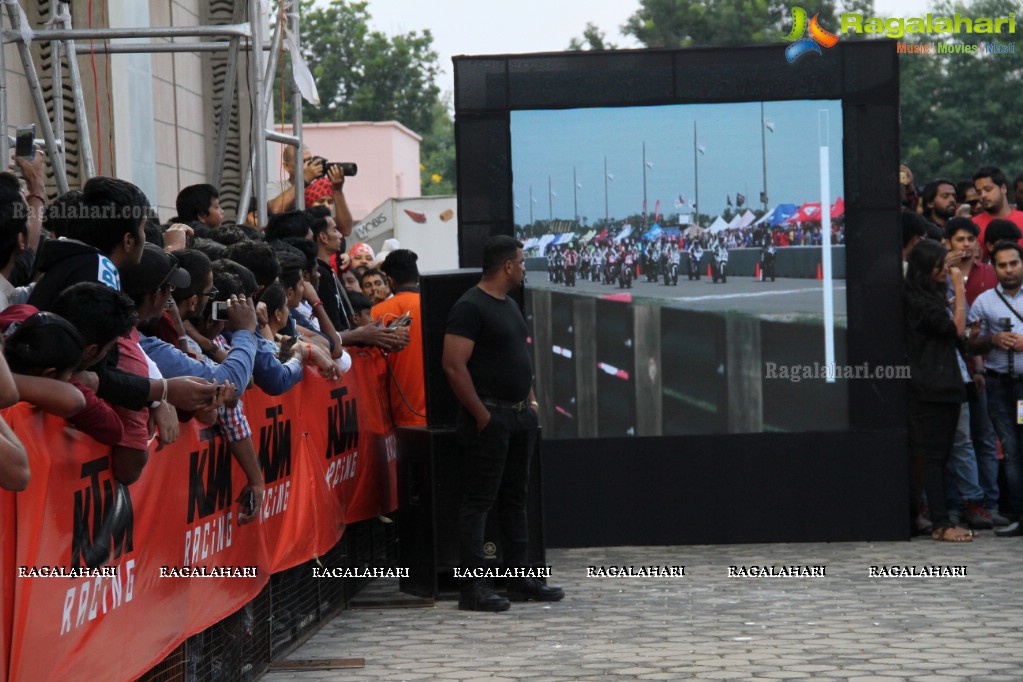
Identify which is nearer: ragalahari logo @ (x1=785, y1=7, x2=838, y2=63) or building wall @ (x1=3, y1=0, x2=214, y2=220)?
ragalahari logo @ (x1=785, y1=7, x2=838, y2=63)

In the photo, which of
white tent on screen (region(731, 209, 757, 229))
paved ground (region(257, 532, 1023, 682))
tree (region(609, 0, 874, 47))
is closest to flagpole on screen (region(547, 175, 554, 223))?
white tent on screen (region(731, 209, 757, 229))

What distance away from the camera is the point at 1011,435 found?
Result: 37.3ft

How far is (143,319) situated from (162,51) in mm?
5142

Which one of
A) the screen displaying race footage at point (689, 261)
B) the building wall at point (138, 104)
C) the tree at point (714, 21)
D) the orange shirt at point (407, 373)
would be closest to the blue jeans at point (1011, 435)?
the screen displaying race footage at point (689, 261)

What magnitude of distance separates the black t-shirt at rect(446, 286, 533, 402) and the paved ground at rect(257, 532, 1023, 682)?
4.01 feet

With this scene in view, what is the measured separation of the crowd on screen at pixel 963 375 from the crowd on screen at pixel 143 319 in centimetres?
414

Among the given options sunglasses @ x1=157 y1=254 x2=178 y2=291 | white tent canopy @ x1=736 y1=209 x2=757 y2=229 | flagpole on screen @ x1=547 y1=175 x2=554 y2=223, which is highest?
flagpole on screen @ x1=547 y1=175 x2=554 y2=223

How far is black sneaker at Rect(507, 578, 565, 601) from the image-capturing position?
883 cm

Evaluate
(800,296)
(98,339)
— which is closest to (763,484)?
(800,296)

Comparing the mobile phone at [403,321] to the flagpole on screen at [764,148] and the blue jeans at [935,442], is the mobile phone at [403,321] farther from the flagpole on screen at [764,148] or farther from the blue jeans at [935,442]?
the blue jeans at [935,442]

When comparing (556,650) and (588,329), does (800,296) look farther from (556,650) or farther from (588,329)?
(556,650)

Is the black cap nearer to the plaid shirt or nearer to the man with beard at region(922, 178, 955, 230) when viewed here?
the plaid shirt

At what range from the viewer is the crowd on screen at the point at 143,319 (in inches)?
167

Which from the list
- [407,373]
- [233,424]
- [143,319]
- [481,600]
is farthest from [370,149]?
[143,319]
